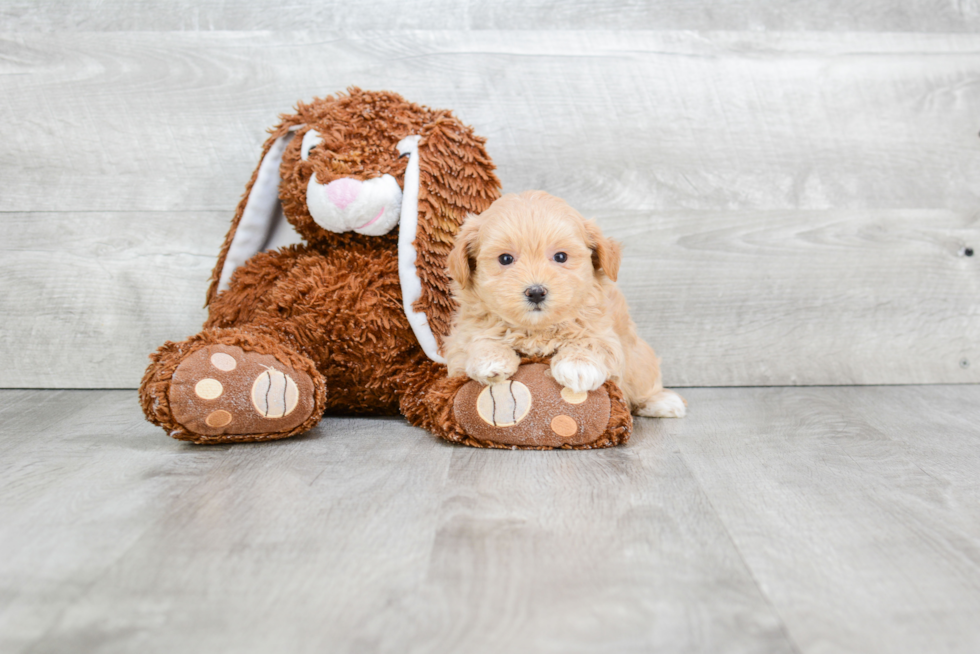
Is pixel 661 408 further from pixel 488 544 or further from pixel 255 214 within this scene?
pixel 255 214

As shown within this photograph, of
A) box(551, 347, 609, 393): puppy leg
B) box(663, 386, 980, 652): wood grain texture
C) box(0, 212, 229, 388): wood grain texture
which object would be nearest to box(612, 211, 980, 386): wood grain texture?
box(663, 386, 980, 652): wood grain texture

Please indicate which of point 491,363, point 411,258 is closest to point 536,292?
point 491,363

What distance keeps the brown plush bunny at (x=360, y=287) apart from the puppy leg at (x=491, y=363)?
2 cm

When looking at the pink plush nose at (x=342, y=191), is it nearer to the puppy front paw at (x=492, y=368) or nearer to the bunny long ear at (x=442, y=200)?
the bunny long ear at (x=442, y=200)

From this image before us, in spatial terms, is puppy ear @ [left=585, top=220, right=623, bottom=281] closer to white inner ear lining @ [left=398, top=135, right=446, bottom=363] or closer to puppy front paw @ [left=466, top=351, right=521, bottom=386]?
puppy front paw @ [left=466, top=351, right=521, bottom=386]

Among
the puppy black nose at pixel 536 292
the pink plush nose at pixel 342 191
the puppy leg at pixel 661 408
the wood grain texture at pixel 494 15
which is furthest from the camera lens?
the wood grain texture at pixel 494 15

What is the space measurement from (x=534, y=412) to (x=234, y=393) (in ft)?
1.36

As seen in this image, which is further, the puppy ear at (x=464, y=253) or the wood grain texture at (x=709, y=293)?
the wood grain texture at (x=709, y=293)

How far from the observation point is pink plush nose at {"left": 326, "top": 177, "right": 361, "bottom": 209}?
122 centimetres

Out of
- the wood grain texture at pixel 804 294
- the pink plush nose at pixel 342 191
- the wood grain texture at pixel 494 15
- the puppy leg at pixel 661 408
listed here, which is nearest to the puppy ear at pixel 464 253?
the pink plush nose at pixel 342 191

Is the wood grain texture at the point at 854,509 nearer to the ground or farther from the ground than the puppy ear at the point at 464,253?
nearer to the ground

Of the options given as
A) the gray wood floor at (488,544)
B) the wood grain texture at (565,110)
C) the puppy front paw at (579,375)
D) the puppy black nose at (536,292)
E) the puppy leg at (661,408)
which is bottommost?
the puppy leg at (661,408)

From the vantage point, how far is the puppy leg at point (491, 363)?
3.60ft

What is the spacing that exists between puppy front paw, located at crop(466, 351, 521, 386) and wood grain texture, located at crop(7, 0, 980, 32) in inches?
32.1
